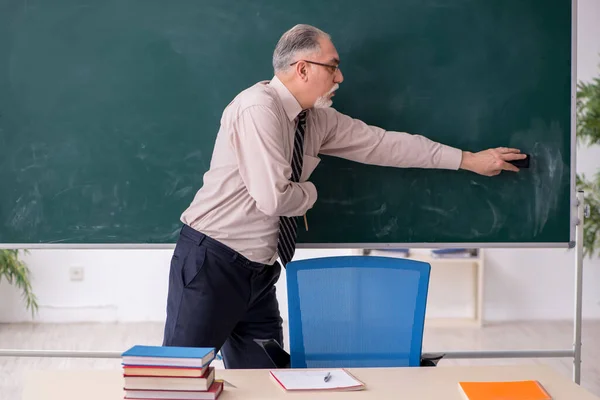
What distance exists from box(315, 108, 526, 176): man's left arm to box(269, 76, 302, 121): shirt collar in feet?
0.84

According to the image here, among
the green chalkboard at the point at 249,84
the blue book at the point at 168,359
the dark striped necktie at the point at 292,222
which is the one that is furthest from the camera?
the green chalkboard at the point at 249,84

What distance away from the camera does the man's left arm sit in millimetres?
3064

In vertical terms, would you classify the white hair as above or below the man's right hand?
above

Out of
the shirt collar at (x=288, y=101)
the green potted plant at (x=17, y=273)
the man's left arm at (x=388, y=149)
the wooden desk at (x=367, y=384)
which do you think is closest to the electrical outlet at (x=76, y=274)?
the green potted plant at (x=17, y=273)

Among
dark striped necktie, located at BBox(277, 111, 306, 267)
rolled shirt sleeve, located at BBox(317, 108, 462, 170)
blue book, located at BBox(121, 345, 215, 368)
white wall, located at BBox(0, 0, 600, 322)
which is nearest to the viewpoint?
blue book, located at BBox(121, 345, 215, 368)

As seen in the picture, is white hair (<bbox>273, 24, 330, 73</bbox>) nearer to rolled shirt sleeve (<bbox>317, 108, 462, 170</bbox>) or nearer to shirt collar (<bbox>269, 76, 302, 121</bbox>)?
shirt collar (<bbox>269, 76, 302, 121</bbox>)

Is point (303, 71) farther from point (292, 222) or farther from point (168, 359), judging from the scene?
point (168, 359)

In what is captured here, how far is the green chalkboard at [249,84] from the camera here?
317 cm

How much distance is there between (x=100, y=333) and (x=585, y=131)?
3826 millimetres

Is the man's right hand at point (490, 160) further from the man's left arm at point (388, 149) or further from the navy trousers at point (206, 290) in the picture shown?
the navy trousers at point (206, 290)

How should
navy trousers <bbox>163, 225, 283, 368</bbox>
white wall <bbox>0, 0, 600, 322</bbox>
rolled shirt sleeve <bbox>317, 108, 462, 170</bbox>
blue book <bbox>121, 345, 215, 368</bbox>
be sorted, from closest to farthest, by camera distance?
blue book <bbox>121, 345, 215, 368</bbox> → navy trousers <bbox>163, 225, 283, 368</bbox> → rolled shirt sleeve <bbox>317, 108, 462, 170</bbox> → white wall <bbox>0, 0, 600, 322</bbox>

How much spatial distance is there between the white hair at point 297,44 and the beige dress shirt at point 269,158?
9 centimetres

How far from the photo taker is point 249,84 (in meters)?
3.19

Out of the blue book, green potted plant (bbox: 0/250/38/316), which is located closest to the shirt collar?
the blue book
